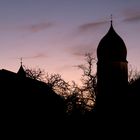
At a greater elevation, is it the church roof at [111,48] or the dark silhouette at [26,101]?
the church roof at [111,48]

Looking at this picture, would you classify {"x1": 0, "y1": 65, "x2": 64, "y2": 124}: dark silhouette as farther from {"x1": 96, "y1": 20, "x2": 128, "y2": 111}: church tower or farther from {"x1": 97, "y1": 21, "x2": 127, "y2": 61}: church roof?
{"x1": 97, "y1": 21, "x2": 127, "y2": 61}: church roof

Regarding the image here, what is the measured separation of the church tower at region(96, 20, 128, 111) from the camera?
4347 centimetres

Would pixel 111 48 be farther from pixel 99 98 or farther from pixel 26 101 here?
pixel 26 101

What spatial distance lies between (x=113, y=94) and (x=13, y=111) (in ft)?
34.6

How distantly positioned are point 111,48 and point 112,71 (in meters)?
2.15

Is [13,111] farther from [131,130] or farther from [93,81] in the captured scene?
[93,81]

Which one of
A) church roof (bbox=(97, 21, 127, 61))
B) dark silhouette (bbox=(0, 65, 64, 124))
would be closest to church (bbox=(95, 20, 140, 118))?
church roof (bbox=(97, 21, 127, 61))

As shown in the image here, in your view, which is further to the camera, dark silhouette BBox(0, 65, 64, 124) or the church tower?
the church tower

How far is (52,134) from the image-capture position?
42.8 metres

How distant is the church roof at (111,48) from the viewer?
43.7 m

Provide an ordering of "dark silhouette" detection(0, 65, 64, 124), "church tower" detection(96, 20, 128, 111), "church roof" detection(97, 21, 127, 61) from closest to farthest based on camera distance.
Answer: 1. "dark silhouette" detection(0, 65, 64, 124)
2. "church tower" detection(96, 20, 128, 111)
3. "church roof" detection(97, 21, 127, 61)

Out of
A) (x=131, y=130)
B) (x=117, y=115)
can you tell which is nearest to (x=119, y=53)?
(x=117, y=115)

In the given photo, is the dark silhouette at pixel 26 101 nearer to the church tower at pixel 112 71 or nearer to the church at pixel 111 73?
the church at pixel 111 73

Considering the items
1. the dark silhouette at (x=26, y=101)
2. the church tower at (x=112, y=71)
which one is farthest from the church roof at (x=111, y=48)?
the dark silhouette at (x=26, y=101)
